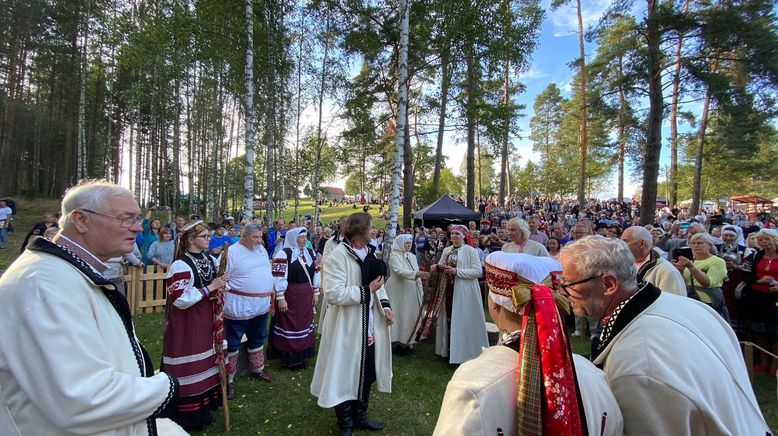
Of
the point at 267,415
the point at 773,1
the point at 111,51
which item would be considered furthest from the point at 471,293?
the point at 111,51

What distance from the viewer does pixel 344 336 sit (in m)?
3.60

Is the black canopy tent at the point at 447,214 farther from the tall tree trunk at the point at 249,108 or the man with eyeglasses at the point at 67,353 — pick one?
the man with eyeglasses at the point at 67,353

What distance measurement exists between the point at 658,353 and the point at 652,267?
275cm

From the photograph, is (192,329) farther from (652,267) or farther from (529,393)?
(652,267)

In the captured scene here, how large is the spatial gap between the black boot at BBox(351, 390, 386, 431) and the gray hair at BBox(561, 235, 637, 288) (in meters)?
2.74

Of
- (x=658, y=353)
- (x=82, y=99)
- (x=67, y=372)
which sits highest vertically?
(x=82, y=99)

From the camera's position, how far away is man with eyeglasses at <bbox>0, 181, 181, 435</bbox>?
4.14 ft

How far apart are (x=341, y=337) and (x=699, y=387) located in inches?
111

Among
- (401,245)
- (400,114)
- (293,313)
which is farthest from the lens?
(400,114)

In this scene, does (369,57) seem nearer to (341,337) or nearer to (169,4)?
(169,4)

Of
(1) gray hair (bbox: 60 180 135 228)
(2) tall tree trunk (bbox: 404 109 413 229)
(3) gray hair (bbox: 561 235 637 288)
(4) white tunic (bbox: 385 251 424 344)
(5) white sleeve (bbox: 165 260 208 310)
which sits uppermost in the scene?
(2) tall tree trunk (bbox: 404 109 413 229)

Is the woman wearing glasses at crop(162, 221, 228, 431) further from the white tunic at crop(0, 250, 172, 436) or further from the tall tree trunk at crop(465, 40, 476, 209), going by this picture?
the tall tree trunk at crop(465, 40, 476, 209)

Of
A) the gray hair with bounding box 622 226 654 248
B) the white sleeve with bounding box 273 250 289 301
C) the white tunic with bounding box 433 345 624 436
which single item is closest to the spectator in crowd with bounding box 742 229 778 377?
the gray hair with bounding box 622 226 654 248

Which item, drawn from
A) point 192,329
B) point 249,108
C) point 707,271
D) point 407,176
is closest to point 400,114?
point 249,108
